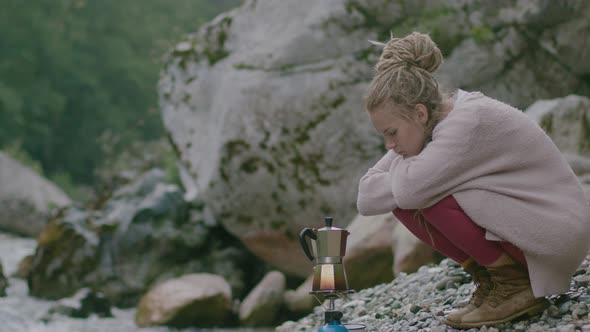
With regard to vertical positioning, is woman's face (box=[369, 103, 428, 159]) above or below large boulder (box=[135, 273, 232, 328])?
below

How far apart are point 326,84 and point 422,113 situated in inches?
170

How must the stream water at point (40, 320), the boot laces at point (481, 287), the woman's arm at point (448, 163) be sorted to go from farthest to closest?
the stream water at point (40, 320), the boot laces at point (481, 287), the woman's arm at point (448, 163)

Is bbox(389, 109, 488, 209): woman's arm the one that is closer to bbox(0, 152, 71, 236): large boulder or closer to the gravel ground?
the gravel ground

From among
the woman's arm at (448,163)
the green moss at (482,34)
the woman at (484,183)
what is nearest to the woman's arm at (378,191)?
the woman at (484,183)

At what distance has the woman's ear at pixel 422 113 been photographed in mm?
2527

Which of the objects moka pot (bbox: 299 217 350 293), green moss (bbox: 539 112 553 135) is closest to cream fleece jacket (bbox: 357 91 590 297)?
moka pot (bbox: 299 217 350 293)

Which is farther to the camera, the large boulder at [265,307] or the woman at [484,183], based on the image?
the large boulder at [265,307]

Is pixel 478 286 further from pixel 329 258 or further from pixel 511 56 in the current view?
pixel 511 56

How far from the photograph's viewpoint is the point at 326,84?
6.83 metres

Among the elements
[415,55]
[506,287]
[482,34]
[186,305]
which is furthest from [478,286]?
[482,34]

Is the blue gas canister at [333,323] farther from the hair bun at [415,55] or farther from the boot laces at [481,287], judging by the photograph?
the hair bun at [415,55]

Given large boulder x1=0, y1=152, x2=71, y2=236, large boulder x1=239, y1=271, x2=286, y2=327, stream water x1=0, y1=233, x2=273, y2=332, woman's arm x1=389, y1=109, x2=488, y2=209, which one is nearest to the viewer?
woman's arm x1=389, y1=109, x2=488, y2=209

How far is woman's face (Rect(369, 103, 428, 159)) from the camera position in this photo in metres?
2.54

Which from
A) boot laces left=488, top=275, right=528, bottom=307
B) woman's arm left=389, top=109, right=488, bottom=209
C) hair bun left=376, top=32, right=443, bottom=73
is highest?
hair bun left=376, top=32, right=443, bottom=73
